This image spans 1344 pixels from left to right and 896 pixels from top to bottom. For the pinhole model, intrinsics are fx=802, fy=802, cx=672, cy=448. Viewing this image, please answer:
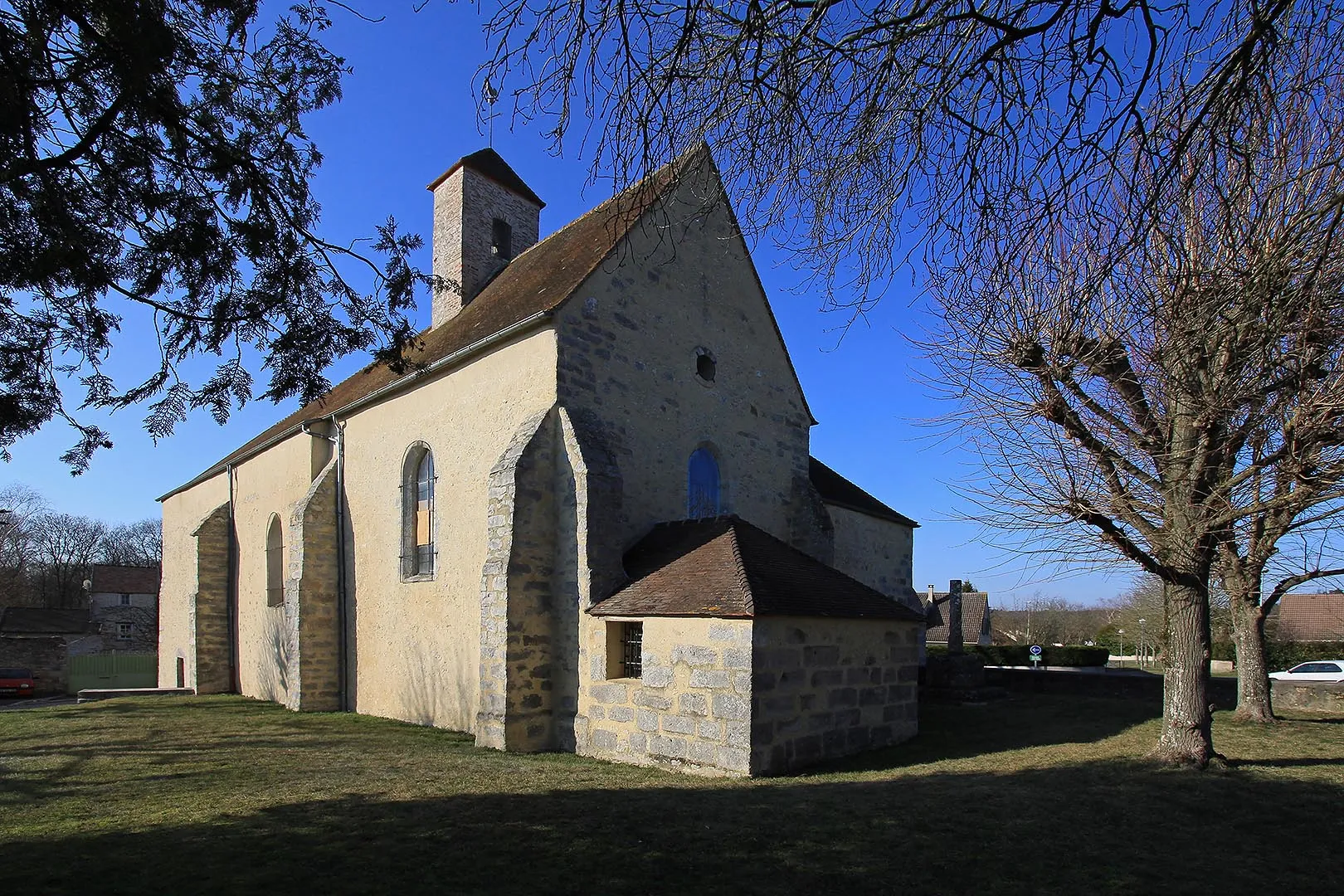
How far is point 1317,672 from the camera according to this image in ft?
72.2

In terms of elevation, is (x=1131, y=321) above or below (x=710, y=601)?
above

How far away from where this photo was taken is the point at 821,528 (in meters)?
15.4

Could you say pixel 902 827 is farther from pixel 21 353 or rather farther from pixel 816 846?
pixel 21 353

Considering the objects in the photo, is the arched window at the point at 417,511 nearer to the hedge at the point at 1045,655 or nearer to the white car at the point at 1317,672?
the white car at the point at 1317,672

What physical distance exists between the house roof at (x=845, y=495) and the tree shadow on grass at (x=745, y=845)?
35.5 feet

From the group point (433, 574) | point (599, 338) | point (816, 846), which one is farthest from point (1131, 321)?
point (433, 574)

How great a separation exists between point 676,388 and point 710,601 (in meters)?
4.74

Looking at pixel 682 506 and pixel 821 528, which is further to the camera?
pixel 821 528

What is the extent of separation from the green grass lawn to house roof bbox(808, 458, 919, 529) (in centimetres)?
817

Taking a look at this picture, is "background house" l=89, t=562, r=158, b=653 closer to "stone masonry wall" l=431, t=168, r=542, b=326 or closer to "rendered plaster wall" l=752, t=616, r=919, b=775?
"stone masonry wall" l=431, t=168, r=542, b=326

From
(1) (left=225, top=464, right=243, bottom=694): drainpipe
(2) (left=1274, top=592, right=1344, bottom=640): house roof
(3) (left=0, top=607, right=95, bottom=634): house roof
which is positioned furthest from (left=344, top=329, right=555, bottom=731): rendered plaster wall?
(3) (left=0, top=607, right=95, bottom=634): house roof

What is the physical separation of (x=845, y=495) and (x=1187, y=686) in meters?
10.7

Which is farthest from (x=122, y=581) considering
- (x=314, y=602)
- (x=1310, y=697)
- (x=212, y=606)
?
(x=1310, y=697)

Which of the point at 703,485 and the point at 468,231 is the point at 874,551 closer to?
the point at 703,485
